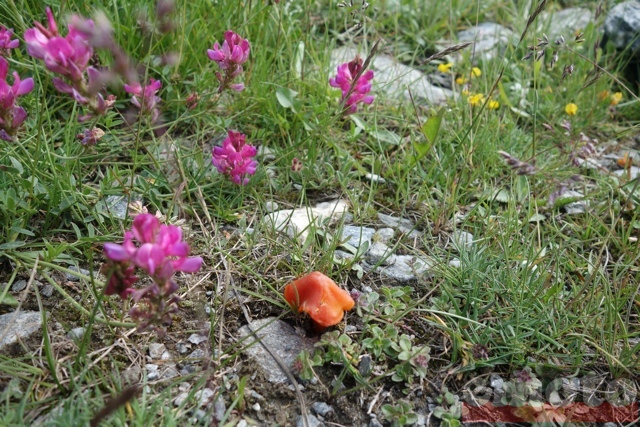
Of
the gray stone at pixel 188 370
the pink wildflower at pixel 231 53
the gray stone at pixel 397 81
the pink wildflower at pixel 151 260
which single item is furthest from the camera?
the gray stone at pixel 397 81

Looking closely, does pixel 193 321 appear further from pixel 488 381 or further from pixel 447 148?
pixel 447 148

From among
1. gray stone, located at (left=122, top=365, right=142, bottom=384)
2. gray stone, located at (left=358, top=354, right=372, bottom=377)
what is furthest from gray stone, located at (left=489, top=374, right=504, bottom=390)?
gray stone, located at (left=122, top=365, right=142, bottom=384)

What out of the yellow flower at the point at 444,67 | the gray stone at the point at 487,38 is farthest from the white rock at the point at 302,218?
the gray stone at the point at 487,38

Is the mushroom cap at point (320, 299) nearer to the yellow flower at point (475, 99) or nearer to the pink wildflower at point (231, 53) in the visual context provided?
the pink wildflower at point (231, 53)

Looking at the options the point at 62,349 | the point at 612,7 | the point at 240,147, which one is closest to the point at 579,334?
the point at 240,147

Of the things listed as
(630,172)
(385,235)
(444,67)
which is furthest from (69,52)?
(630,172)
